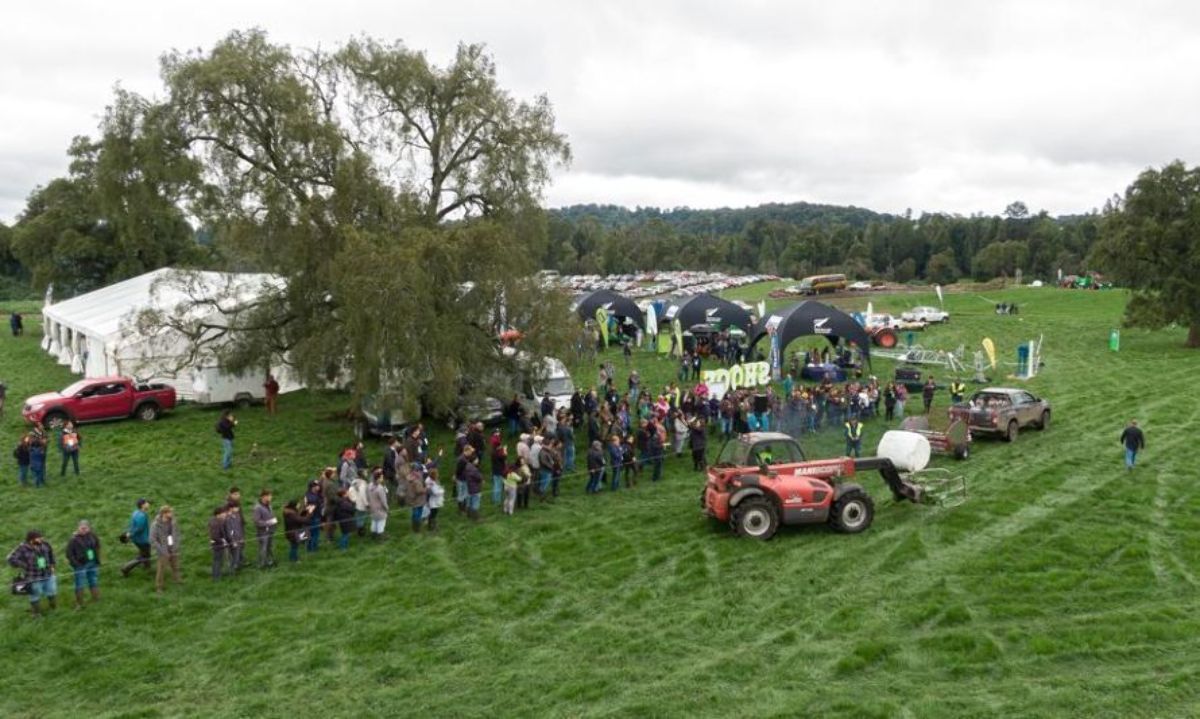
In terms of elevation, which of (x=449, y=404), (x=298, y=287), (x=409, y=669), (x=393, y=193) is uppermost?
(x=393, y=193)

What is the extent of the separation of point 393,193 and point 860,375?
18.8 meters

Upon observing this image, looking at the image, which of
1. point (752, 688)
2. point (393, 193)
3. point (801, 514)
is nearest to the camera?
point (752, 688)

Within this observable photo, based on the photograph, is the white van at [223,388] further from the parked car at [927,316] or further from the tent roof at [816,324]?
the parked car at [927,316]

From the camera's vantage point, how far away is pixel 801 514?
13586mm

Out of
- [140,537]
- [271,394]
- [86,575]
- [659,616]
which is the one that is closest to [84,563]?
[86,575]

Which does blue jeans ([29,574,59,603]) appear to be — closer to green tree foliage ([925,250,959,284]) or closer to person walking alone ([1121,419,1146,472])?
person walking alone ([1121,419,1146,472])

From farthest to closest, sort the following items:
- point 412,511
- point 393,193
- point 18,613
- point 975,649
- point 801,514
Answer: point 393,193
point 412,511
point 801,514
point 18,613
point 975,649

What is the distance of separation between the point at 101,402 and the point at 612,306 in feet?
72.7

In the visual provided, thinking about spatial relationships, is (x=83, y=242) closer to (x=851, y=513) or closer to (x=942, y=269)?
(x=851, y=513)

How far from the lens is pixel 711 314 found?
3597cm

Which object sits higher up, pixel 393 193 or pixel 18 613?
pixel 393 193

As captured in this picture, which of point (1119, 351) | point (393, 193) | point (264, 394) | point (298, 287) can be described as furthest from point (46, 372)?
point (1119, 351)

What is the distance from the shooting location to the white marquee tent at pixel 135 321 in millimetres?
22766

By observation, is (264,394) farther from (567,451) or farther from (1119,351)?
(1119,351)
